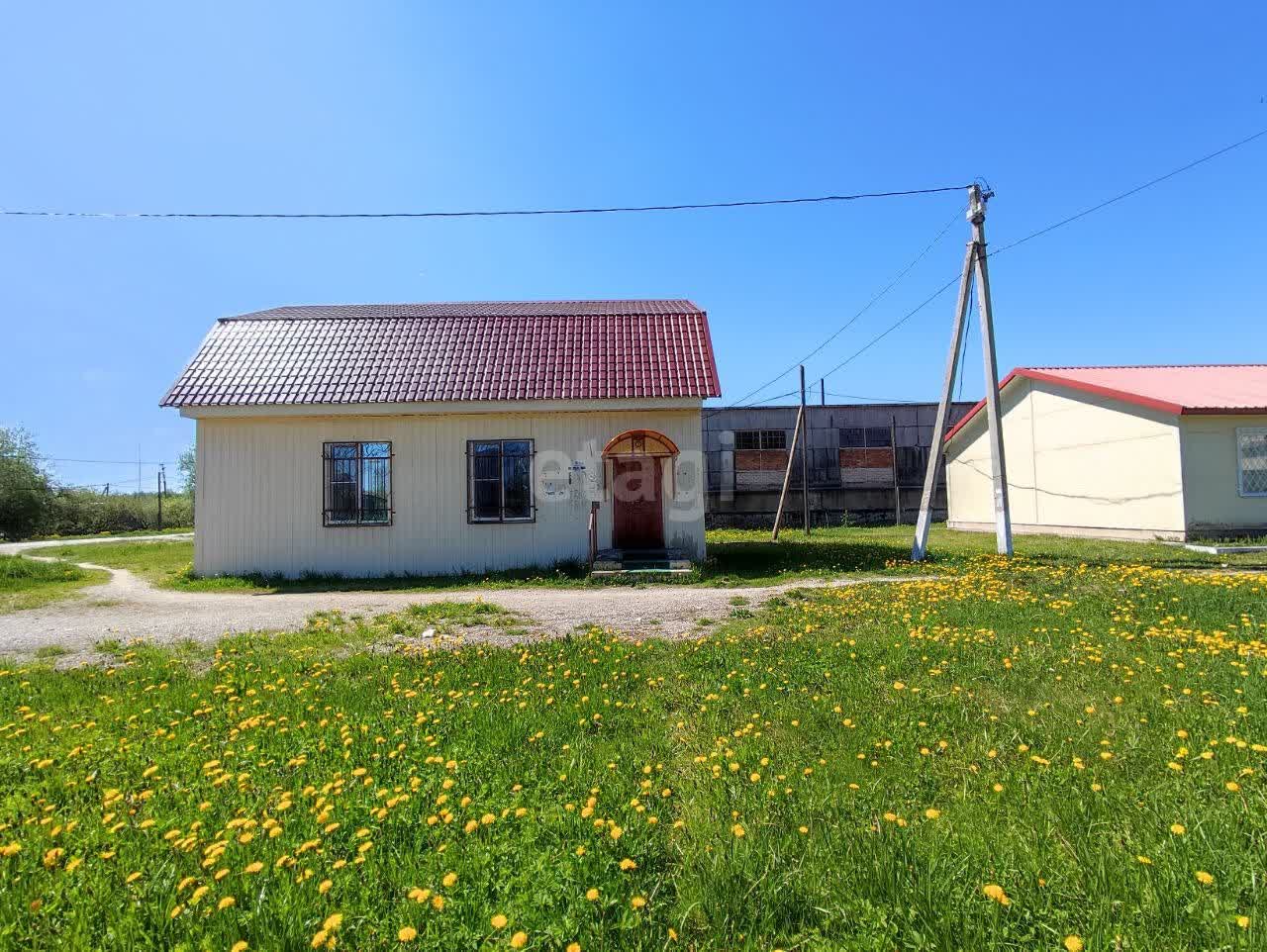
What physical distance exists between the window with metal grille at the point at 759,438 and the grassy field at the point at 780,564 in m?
7.69

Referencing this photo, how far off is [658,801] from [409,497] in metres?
11.8

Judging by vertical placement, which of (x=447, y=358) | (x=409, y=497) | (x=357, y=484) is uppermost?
(x=447, y=358)

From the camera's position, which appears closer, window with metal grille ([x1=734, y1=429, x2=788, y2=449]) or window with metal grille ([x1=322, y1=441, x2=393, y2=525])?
window with metal grille ([x1=322, y1=441, x2=393, y2=525])

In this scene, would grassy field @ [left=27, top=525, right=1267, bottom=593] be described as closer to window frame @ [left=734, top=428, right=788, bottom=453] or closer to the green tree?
window frame @ [left=734, top=428, right=788, bottom=453]

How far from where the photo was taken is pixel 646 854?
8.47ft

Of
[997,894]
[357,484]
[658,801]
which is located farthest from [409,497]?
[997,894]

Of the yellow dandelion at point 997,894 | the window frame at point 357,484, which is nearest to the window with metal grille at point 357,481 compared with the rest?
the window frame at point 357,484

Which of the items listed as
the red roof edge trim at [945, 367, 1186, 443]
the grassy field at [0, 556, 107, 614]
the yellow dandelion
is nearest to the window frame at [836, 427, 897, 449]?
the red roof edge trim at [945, 367, 1186, 443]

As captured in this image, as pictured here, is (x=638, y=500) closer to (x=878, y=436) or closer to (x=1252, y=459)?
(x=878, y=436)

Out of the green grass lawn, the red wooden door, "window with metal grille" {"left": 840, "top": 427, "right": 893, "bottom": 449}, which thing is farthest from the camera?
the green grass lawn

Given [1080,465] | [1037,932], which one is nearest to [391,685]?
[1037,932]

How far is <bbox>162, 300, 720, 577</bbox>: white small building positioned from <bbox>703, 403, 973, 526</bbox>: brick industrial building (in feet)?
35.1

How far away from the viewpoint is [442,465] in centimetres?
1384

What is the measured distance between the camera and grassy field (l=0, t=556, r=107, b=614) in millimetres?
10520
